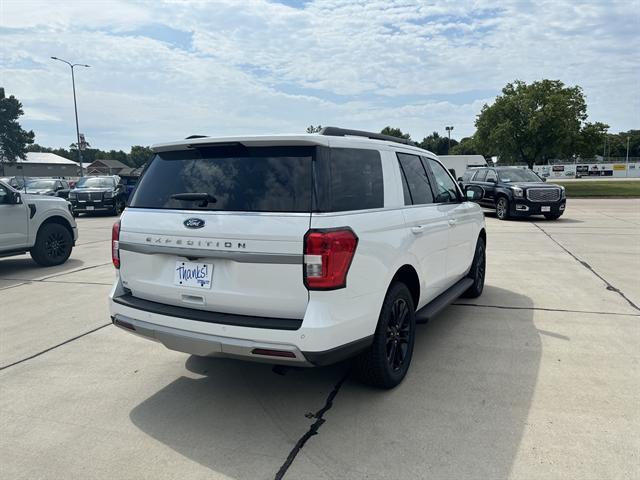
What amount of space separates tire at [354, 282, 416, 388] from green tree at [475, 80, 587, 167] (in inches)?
1357

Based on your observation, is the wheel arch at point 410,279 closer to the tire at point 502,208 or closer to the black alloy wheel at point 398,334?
the black alloy wheel at point 398,334

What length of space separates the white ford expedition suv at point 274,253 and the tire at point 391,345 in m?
0.01

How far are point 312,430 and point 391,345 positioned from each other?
91 cm

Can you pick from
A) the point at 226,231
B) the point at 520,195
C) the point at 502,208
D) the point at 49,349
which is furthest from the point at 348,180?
the point at 502,208

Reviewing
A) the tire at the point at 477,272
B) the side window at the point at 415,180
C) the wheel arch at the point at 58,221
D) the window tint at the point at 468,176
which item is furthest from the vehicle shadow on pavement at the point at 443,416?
the window tint at the point at 468,176

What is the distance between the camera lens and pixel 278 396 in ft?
12.0

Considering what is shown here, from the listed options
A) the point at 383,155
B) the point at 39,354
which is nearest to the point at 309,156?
the point at 383,155

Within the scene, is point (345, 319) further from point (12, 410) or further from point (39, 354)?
point (39, 354)

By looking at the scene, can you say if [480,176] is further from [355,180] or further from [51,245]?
[355,180]

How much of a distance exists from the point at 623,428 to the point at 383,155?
8.16ft

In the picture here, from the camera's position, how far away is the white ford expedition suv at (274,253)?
2.92m

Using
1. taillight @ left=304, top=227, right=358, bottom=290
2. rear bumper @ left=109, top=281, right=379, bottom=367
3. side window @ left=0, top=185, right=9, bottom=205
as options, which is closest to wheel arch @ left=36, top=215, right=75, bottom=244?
side window @ left=0, top=185, right=9, bottom=205

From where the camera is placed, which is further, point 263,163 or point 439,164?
point 439,164

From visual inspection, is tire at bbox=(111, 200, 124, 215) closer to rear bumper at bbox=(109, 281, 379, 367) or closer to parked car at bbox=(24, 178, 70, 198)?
parked car at bbox=(24, 178, 70, 198)
